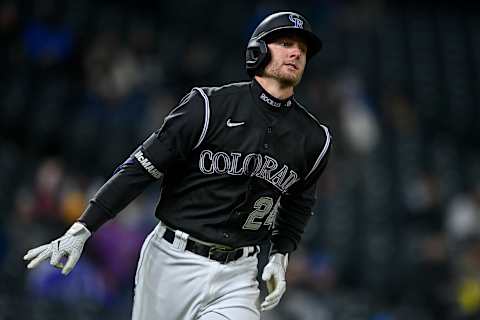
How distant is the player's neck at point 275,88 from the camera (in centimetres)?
417

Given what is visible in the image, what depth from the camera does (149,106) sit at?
1021cm

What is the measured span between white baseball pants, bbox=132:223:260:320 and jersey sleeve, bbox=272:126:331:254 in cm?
27

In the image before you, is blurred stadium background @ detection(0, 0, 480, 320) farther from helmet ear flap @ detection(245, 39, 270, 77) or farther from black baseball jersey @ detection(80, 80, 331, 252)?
helmet ear flap @ detection(245, 39, 270, 77)

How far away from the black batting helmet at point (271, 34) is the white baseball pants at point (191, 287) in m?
0.77

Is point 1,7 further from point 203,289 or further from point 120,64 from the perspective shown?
point 203,289

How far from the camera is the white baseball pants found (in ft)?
13.4

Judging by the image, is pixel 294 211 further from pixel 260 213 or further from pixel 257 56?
pixel 257 56

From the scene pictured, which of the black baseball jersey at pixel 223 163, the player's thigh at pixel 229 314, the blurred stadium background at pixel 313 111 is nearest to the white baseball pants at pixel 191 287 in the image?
the player's thigh at pixel 229 314

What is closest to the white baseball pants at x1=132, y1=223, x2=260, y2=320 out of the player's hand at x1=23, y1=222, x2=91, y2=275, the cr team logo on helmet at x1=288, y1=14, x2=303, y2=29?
the player's hand at x1=23, y1=222, x2=91, y2=275

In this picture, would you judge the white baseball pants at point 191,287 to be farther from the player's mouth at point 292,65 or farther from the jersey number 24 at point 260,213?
the player's mouth at point 292,65

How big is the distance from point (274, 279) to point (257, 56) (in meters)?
0.94

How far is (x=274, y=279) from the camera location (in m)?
4.32

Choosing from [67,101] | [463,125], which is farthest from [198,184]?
[463,125]

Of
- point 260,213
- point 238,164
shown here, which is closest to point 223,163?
point 238,164
